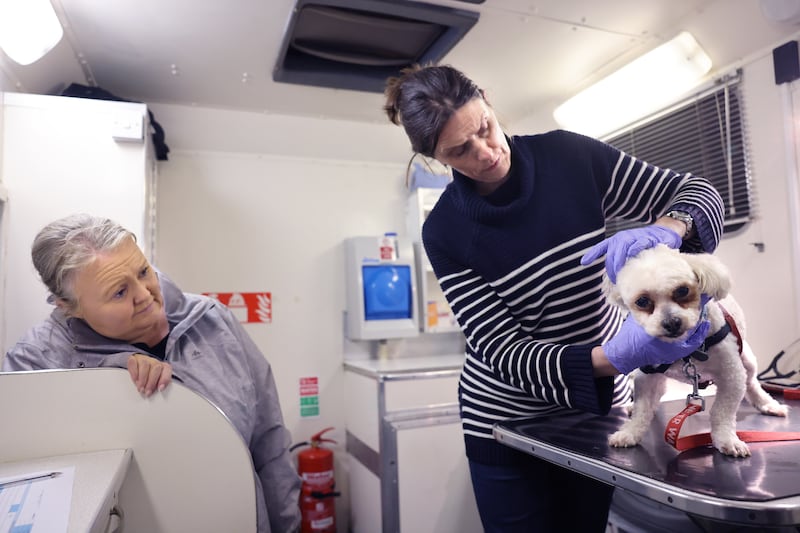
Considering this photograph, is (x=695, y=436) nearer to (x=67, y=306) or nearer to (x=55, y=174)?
(x=67, y=306)

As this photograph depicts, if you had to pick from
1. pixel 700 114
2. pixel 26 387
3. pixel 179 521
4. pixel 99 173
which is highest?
pixel 700 114

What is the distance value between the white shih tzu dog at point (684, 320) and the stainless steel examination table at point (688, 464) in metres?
0.04

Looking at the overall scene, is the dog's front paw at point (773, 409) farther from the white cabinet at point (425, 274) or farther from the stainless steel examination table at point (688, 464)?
the white cabinet at point (425, 274)

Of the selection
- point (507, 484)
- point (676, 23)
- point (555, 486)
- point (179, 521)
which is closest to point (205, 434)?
point (179, 521)

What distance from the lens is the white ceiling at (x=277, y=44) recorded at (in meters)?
2.03

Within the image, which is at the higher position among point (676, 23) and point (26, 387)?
point (676, 23)

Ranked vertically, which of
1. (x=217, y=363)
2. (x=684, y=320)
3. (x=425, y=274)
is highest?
(x=425, y=274)

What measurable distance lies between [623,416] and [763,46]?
5.51 ft

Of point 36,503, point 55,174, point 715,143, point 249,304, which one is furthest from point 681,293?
point 249,304

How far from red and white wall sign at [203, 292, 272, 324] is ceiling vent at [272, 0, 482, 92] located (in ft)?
4.06

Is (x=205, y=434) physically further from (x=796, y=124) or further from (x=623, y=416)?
(x=796, y=124)

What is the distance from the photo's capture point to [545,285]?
1.11 m

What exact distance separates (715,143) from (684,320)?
1.67 metres

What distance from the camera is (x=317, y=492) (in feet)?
9.23
